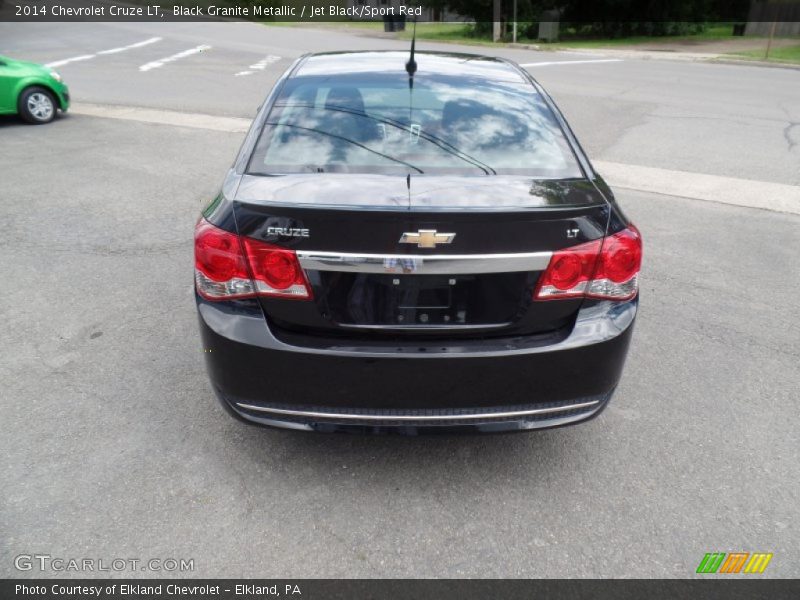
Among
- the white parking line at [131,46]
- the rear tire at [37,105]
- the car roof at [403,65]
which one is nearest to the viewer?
the car roof at [403,65]

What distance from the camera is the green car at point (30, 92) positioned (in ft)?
33.5

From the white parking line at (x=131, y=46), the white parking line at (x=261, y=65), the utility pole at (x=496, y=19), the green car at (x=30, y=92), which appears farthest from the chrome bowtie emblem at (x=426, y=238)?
the utility pole at (x=496, y=19)

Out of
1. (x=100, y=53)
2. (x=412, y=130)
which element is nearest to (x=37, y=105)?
(x=412, y=130)

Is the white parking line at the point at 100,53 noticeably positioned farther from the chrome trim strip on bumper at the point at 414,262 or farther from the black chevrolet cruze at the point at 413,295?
the chrome trim strip on bumper at the point at 414,262

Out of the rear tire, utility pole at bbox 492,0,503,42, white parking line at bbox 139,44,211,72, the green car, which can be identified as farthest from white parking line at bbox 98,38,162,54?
utility pole at bbox 492,0,503,42

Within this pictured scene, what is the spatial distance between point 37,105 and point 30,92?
21cm

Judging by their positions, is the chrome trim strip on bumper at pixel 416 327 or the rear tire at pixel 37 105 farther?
the rear tire at pixel 37 105

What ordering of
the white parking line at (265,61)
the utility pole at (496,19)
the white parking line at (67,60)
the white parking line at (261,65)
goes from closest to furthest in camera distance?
the white parking line at (261,65) < the white parking line at (265,61) < the white parking line at (67,60) < the utility pole at (496,19)

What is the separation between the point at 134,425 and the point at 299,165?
4.99ft

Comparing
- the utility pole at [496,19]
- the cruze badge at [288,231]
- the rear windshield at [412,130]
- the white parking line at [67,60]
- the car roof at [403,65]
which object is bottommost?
the white parking line at [67,60]

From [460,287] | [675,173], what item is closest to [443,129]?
[460,287]

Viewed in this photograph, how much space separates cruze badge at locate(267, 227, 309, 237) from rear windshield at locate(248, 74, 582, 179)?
46cm

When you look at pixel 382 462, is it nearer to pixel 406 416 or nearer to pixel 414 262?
pixel 406 416
